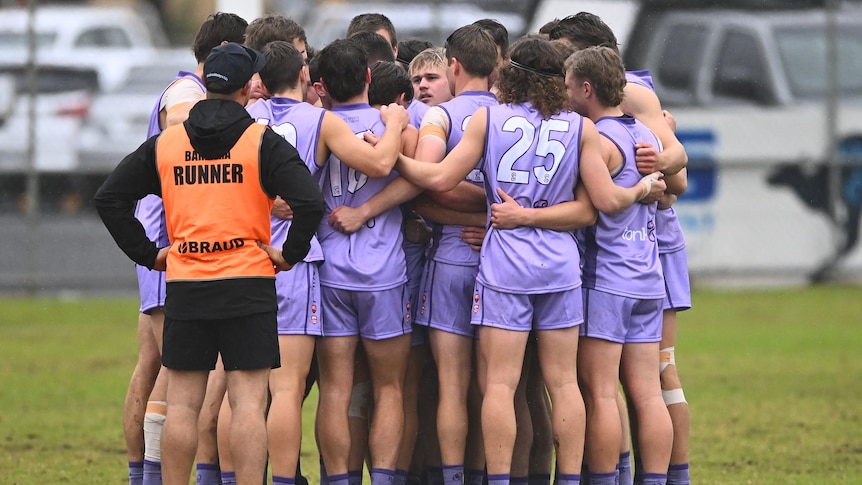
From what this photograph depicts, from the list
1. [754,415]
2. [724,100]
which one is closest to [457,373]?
[754,415]

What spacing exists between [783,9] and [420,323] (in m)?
11.9

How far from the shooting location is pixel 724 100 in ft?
54.1

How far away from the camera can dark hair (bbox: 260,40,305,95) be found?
6180 millimetres

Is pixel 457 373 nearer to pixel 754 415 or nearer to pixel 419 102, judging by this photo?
pixel 419 102

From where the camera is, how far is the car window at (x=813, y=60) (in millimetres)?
16688

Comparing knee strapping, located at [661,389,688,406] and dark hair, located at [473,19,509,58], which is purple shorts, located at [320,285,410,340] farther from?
knee strapping, located at [661,389,688,406]

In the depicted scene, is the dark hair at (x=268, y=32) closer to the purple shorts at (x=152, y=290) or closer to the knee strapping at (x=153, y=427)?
the purple shorts at (x=152, y=290)

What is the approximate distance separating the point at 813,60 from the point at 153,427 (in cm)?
1241

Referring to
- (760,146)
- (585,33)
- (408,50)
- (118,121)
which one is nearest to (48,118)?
(118,121)

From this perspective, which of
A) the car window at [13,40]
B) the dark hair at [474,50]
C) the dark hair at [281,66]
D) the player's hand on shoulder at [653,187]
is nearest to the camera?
the dark hair at [281,66]

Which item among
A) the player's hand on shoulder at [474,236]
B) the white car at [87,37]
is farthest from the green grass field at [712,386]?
the white car at [87,37]

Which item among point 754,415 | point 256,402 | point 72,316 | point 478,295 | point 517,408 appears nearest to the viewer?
point 256,402

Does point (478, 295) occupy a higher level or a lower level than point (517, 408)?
higher

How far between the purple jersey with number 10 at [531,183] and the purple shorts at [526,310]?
0.04 metres
